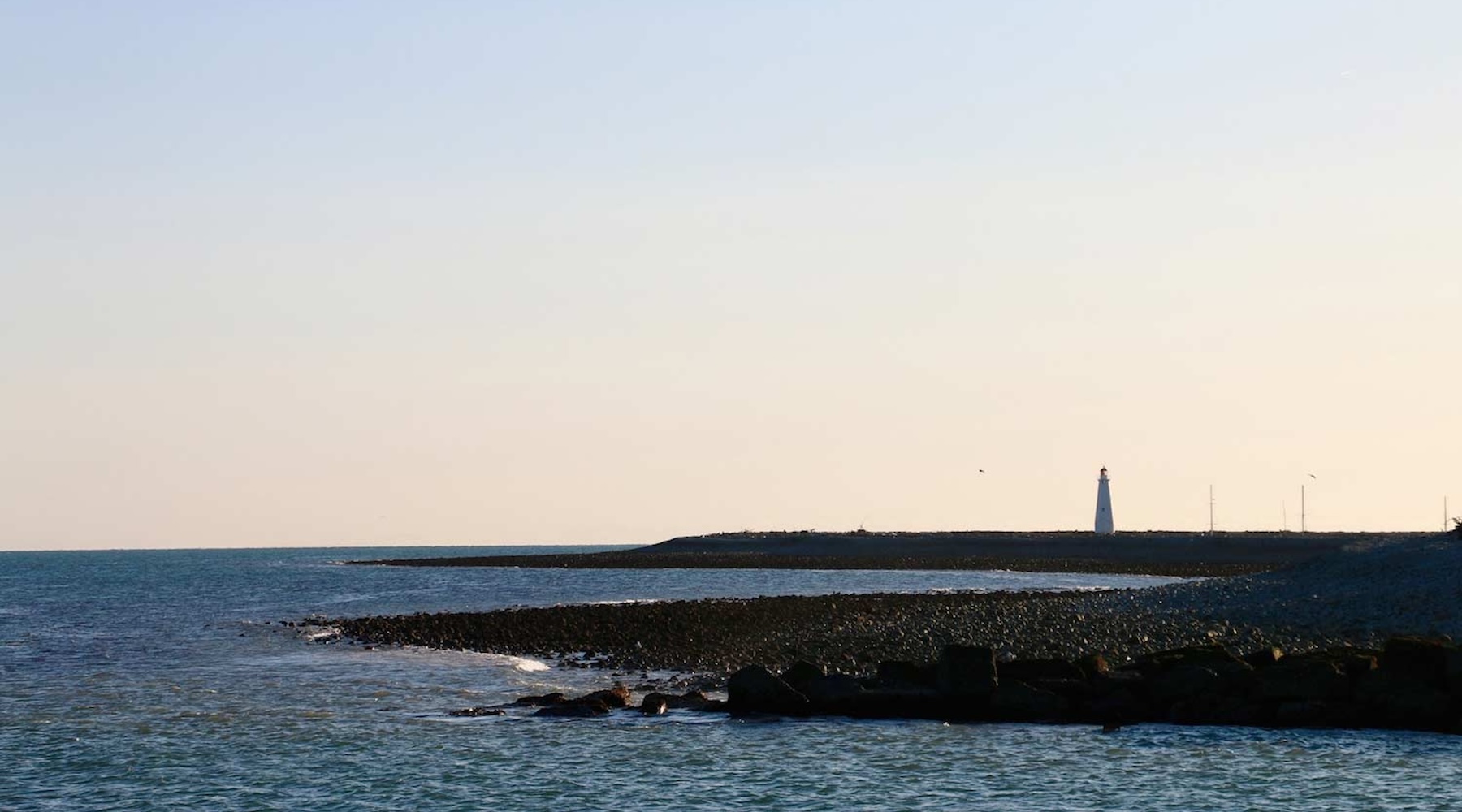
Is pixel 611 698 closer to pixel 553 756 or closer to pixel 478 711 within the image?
pixel 478 711

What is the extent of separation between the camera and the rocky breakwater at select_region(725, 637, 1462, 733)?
30625 mm

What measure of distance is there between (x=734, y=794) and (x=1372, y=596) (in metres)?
27.0

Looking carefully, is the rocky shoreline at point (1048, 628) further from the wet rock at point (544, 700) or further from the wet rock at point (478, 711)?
the wet rock at point (478, 711)

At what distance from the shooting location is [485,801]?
2531 cm

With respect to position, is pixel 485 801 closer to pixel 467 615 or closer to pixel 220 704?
pixel 220 704

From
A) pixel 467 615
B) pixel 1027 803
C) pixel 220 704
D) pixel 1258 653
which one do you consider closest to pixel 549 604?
pixel 467 615

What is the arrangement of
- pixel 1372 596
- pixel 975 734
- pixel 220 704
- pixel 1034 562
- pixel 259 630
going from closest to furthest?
pixel 975 734
pixel 220 704
pixel 1372 596
pixel 259 630
pixel 1034 562

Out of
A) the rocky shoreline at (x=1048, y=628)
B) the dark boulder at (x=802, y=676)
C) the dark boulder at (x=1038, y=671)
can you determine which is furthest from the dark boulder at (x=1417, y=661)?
the dark boulder at (x=802, y=676)

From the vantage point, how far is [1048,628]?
149 ft

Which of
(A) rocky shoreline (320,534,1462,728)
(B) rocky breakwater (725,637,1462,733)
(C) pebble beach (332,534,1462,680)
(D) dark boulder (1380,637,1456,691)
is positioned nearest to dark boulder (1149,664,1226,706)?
(B) rocky breakwater (725,637,1462,733)

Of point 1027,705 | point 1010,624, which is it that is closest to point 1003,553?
point 1010,624

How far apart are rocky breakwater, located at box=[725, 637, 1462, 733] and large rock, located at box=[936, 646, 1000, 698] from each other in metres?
0.02

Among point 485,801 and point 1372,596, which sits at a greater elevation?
point 1372,596

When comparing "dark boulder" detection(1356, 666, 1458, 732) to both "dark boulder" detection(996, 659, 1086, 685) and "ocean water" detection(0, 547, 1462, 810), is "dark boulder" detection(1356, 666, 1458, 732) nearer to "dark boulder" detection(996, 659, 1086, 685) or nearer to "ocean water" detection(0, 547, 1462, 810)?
"ocean water" detection(0, 547, 1462, 810)
